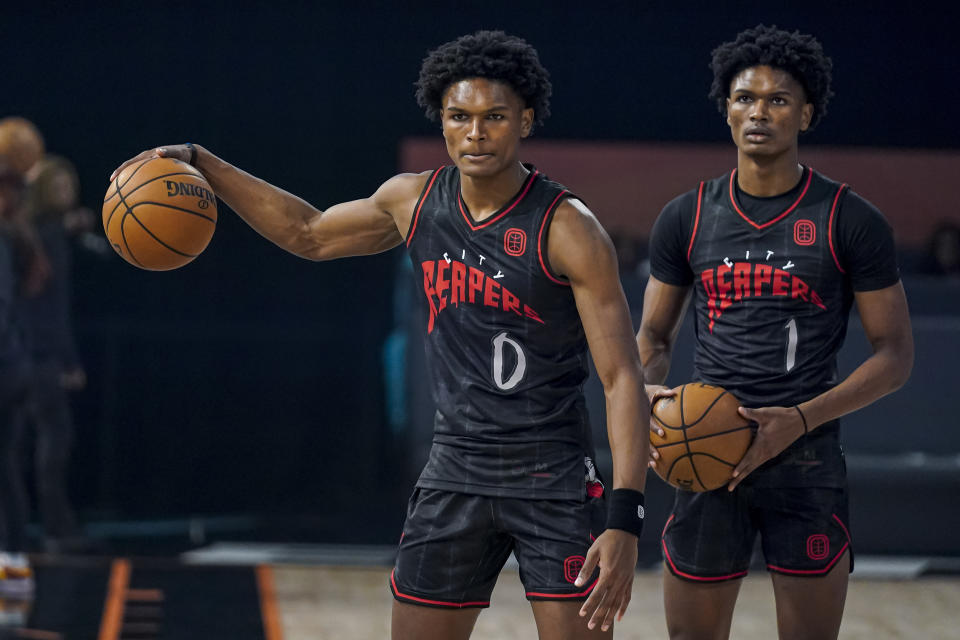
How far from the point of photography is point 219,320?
8609 mm

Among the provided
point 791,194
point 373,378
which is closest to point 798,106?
point 791,194

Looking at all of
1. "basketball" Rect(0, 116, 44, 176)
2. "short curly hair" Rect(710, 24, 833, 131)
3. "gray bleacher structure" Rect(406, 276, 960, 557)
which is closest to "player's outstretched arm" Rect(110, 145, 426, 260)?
"short curly hair" Rect(710, 24, 833, 131)

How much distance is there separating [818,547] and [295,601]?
114 inches

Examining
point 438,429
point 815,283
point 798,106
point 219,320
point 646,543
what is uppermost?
point 798,106

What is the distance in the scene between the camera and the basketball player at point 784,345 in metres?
2.99

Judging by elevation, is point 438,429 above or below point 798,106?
below

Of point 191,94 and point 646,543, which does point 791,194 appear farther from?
point 191,94

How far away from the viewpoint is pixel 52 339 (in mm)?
6121

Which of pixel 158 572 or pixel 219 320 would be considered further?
pixel 219 320

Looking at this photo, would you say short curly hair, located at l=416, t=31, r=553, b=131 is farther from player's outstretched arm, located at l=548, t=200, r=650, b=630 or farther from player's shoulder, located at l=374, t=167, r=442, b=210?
player's outstretched arm, located at l=548, t=200, r=650, b=630

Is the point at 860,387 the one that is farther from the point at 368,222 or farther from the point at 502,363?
the point at 368,222

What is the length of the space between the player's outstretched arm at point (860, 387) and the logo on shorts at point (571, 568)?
546 millimetres

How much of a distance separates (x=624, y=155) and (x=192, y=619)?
17.4 ft

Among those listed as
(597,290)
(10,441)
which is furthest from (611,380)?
(10,441)
